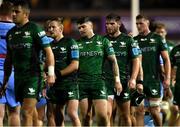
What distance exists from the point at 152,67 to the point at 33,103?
13.9 feet

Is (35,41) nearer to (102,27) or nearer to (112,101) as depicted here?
(112,101)

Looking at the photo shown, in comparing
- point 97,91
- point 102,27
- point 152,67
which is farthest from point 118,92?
point 102,27

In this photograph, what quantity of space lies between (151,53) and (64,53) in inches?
101

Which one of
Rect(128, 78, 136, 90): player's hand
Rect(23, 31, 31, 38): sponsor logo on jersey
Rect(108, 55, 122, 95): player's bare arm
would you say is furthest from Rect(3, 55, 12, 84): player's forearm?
Rect(128, 78, 136, 90): player's hand

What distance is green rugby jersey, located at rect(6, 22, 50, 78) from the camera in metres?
13.2

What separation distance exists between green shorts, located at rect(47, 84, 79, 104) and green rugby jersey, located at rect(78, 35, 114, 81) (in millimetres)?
433

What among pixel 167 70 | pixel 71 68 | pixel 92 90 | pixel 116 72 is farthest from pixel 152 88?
pixel 71 68

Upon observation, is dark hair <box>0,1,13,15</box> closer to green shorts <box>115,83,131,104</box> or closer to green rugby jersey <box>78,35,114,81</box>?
green rugby jersey <box>78,35,114,81</box>

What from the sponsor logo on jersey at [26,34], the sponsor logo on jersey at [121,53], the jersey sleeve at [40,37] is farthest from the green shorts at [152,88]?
the sponsor logo on jersey at [26,34]

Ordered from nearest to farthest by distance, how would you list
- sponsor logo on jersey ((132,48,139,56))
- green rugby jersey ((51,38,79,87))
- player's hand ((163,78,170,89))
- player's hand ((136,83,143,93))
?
green rugby jersey ((51,38,79,87))
sponsor logo on jersey ((132,48,139,56))
player's hand ((136,83,143,93))
player's hand ((163,78,170,89))

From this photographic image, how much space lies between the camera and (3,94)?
1370 cm

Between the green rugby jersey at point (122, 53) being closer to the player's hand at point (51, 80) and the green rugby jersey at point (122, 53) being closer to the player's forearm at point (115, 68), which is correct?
the player's forearm at point (115, 68)

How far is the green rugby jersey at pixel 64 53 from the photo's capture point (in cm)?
1455

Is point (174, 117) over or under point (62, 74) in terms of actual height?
under
